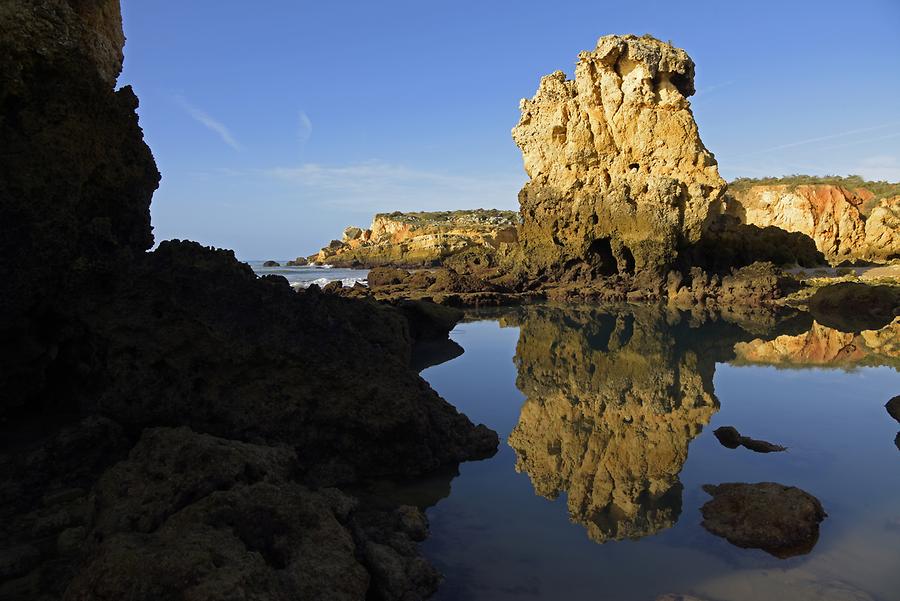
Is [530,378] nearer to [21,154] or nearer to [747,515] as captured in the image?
[747,515]

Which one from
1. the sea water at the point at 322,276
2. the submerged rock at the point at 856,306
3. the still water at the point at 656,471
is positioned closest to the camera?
the still water at the point at 656,471

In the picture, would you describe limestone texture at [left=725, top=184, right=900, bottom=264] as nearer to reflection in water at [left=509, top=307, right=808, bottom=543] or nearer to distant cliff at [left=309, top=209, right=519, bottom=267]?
distant cliff at [left=309, top=209, right=519, bottom=267]

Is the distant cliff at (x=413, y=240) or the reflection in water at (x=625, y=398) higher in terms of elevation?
the distant cliff at (x=413, y=240)

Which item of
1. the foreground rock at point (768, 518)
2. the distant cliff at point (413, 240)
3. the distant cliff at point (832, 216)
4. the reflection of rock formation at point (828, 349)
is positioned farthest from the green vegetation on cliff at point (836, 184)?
the foreground rock at point (768, 518)

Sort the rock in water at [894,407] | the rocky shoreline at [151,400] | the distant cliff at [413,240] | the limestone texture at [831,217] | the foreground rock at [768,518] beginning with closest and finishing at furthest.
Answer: the rocky shoreline at [151,400]
the foreground rock at [768,518]
the rock in water at [894,407]
the limestone texture at [831,217]
the distant cliff at [413,240]

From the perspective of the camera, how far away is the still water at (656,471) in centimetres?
505

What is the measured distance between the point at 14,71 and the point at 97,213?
1.84m

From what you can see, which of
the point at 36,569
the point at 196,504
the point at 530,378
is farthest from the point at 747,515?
the point at 530,378

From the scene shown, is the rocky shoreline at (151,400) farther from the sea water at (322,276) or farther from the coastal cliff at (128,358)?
the sea water at (322,276)

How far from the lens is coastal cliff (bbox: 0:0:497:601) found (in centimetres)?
518

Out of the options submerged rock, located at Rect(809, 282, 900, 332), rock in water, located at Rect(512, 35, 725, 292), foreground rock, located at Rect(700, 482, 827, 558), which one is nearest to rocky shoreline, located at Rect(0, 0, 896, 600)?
foreground rock, located at Rect(700, 482, 827, 558)

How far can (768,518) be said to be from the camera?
578 cm

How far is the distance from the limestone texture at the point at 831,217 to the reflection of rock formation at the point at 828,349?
29.1 m

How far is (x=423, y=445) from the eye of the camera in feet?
24.1
